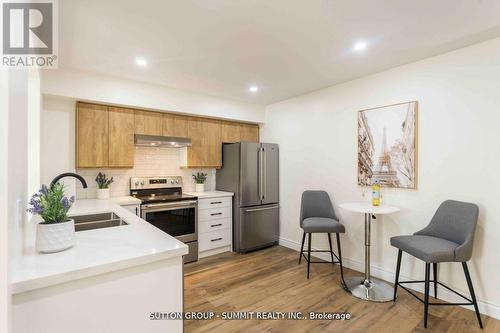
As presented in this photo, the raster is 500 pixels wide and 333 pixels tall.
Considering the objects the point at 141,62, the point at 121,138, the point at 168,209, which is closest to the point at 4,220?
the point at 141,62

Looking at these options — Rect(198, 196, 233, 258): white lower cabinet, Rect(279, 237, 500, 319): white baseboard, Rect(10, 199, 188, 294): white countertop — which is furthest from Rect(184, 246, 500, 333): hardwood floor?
Rect(10, 199, 188, 294): white countertop

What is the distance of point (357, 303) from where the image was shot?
8.07 ft

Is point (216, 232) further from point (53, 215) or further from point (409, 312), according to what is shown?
point (53, 215)

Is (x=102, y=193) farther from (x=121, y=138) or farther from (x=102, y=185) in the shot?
(x=121, y=138)

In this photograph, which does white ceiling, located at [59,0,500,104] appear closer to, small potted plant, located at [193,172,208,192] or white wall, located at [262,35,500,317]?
white wall, located at [262,35,500,317]

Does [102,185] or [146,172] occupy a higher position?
[146,172]

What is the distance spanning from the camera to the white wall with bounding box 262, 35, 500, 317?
2.24 meters

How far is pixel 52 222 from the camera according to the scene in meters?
1.20

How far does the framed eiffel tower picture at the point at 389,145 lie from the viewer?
271 cm

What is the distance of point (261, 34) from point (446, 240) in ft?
8.35

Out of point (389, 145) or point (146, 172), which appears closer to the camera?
point (389, 145)

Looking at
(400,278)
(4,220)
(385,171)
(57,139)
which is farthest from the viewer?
(57,139)

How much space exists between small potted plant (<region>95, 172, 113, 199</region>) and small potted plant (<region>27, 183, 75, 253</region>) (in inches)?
86.8

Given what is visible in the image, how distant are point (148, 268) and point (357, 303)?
2183 millimetres
